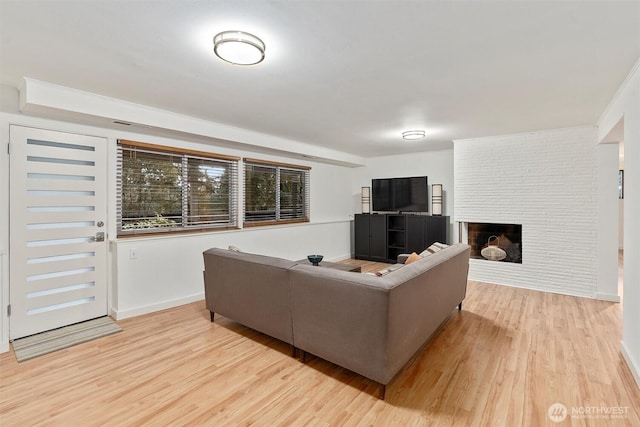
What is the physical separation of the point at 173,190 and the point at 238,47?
8.43 ft

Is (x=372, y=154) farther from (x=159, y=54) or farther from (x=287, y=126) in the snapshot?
(x=159, y=54)

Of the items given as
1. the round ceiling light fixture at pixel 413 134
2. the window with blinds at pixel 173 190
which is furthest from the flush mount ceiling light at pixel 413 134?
the window with blinds at pixel 173 190

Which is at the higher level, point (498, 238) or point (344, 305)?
point (498, 238)

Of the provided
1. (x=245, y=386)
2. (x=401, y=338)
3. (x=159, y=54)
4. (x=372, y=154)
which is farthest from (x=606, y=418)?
(x=372, y=154)

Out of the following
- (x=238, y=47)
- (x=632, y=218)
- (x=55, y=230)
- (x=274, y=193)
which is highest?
(x=238, y=47)

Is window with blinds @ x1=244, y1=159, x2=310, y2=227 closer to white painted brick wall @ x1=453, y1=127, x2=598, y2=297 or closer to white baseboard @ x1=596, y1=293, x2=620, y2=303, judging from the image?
white painted brick wall @ x1=453, y1=127, x2=598, y2=297

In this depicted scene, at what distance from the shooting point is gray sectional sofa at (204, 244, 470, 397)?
2.00 metres

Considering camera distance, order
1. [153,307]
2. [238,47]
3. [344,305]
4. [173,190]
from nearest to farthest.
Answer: [238,47], [344,305], [153,307], [173,190]

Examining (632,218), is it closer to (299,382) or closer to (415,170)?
(299,382)

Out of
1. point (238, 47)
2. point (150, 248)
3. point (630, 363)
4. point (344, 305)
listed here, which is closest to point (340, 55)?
point (238, 47)

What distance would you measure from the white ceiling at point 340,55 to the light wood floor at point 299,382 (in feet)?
7.71

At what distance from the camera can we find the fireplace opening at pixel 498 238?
4.80 meters

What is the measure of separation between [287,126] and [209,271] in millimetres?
2156

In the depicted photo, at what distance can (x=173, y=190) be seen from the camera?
12.9 feet
